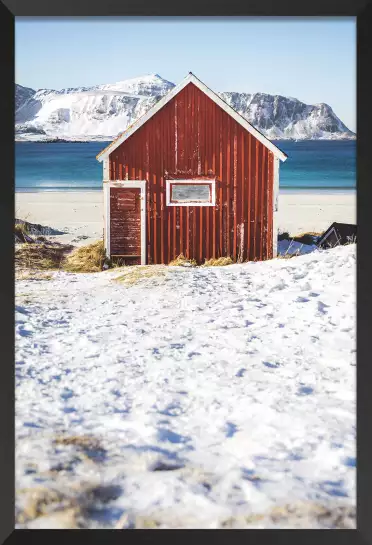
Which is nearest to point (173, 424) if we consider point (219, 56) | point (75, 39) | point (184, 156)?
point (184, 156)

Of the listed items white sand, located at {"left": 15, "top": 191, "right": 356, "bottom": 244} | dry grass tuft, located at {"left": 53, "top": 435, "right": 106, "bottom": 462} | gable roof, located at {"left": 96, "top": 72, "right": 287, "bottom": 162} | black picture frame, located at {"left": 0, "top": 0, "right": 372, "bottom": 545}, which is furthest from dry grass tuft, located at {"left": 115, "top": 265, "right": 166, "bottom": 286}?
black picture frame, located at {"left": 0, "top": 0, "right": 372, "bottom": 545}

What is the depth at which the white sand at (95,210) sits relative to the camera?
452 inches

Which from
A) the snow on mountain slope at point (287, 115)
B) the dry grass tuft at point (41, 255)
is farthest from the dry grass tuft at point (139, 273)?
the snow on mountain slope at point (287, 115)

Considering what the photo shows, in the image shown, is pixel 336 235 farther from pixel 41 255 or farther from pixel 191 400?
pixel 191 400

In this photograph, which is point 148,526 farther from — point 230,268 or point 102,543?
point 230,268

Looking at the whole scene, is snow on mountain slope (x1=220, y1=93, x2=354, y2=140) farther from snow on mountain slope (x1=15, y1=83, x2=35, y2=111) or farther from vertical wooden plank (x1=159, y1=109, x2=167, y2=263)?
vertical wooden plank (x1=159, y1=109, x2=167, y2=263)

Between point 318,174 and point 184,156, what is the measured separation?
9.55 m

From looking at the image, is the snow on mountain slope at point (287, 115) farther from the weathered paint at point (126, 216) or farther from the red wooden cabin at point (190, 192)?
the weathered paint at point (126, 216)

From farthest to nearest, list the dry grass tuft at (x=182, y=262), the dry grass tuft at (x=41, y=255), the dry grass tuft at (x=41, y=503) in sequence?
the dry grass tuft at (x=41, y=255), the dry grass tuft at (x=182, y=262), the dry grass tuft at (x=41, y=503)

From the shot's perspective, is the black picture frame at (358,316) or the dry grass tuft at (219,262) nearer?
the black picture frame at (358,316)

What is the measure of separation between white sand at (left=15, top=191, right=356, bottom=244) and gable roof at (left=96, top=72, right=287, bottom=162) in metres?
3.90

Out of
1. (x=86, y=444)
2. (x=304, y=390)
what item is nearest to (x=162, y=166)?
(x=304, y=390)

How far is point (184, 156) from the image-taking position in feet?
22.0

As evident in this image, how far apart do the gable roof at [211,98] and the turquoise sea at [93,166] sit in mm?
7402
